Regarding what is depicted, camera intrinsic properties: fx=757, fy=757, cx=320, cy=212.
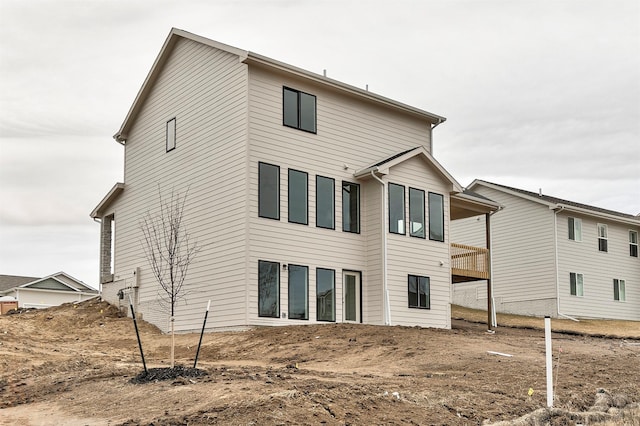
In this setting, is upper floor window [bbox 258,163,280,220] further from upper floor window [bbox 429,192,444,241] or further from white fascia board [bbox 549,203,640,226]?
white fascia board [bbox 549,203,640,226]

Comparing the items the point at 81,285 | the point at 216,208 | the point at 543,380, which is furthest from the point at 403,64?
the point at 81,285

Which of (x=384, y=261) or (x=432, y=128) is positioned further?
(x=432, y=128)

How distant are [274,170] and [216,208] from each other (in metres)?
2.19

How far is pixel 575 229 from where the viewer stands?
3853cm

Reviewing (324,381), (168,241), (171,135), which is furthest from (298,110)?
(324,381)

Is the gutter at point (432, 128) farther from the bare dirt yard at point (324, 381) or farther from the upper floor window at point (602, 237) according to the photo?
the upper floor window at point (602, 237)

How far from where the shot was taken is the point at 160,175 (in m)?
26.9

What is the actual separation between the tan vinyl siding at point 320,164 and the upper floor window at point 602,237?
57.6ft

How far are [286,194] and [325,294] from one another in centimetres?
336

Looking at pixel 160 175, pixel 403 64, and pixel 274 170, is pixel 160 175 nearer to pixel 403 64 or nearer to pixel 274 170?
pixel 274 170

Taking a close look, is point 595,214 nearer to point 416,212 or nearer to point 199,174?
point 416,212

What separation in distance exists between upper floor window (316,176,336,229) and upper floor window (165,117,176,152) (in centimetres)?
564

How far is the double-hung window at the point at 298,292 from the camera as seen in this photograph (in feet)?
74.3

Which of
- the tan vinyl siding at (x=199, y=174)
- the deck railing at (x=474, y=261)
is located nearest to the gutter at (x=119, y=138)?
the tan vinyl siding at (x=199, y=174)
